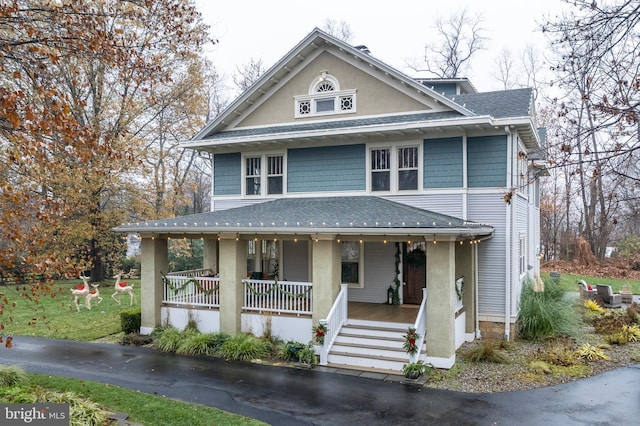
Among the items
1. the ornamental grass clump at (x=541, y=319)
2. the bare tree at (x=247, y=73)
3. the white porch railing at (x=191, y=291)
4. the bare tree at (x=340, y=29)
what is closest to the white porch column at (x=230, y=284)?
the white porch railing at (x=191, y=291)

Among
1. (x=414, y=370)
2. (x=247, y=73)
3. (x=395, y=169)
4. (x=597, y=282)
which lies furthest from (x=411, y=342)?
(x=247, y=73)

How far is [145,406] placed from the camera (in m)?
7.59

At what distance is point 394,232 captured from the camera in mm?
10141

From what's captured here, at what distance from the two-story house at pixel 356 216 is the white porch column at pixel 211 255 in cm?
5

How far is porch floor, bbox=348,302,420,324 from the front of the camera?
1159cm

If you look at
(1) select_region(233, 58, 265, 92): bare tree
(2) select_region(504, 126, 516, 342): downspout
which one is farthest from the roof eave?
(1) select_region(233, 58, 265, 92): bare tree

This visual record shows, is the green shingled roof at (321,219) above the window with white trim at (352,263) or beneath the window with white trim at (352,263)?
above

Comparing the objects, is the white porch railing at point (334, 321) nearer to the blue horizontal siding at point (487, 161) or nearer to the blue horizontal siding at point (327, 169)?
the blue horizontal siding at point (327, 169)

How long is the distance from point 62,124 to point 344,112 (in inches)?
382

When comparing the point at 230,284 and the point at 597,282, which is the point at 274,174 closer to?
the point at 230,284

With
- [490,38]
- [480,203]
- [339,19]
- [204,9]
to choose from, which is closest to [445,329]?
[480,203]

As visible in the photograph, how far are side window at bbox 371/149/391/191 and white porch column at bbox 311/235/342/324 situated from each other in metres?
3.14

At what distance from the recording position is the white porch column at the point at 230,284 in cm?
1212

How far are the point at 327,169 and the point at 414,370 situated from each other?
22.6ft
